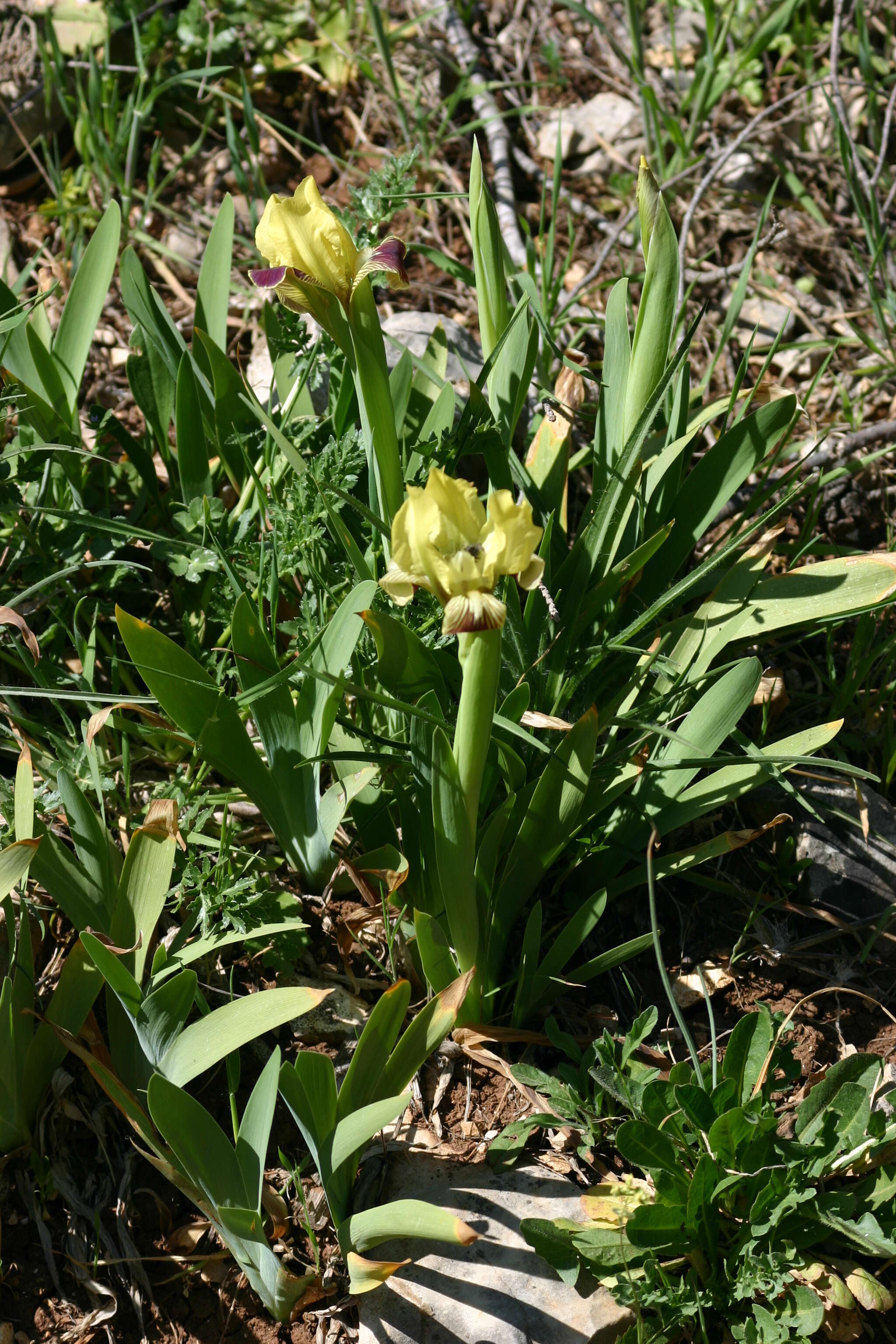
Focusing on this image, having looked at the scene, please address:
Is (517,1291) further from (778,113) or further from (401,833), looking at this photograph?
(778,113)

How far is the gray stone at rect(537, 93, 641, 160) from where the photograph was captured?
2822 mm

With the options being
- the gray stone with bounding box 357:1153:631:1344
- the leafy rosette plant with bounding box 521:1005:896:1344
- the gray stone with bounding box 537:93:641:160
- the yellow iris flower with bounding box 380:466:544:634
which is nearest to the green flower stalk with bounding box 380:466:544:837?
the yellow iris flower with bounding box 380:466:544:634

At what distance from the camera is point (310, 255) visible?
1240mm

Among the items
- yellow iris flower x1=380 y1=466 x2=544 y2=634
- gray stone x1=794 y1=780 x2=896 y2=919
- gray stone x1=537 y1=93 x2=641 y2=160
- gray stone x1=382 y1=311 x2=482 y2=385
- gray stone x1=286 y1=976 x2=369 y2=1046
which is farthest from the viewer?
gray stone x1=537 y1=93 x2=641 y2=160

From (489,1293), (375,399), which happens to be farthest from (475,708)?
(489,1293)

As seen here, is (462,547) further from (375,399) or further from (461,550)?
(375,399)

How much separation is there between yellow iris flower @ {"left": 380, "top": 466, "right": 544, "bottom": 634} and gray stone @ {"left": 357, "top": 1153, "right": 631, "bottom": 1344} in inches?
32.9

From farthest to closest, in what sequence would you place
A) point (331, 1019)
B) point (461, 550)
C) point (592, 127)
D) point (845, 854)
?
point (592, 127) < point (845, 854) < point (331, 1019) < point (461, 550)

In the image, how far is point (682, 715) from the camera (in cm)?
160

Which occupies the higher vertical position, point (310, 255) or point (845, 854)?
point (310, 255)

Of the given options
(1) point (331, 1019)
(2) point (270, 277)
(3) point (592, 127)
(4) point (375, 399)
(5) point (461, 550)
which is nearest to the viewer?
(5) point (461, 550)

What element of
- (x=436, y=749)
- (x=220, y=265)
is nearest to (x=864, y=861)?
(x=436, y=749)

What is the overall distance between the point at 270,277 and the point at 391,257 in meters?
0.15

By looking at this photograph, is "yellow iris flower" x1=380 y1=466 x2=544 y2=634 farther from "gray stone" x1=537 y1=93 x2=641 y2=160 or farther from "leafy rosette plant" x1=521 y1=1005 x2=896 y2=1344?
"gray stone" x1=537 y1=93 x2=641 y2=160
